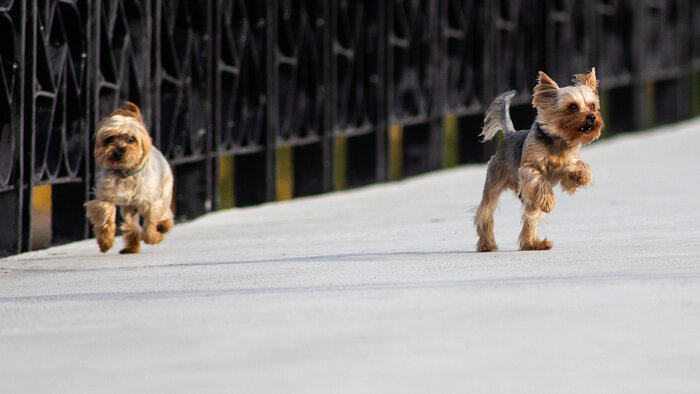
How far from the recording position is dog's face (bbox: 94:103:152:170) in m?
11.0

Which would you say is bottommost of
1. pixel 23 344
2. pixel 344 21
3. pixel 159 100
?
pixel 23 344

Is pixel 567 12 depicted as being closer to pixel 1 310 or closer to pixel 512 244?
pixel 512 244

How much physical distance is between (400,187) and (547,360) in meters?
12.9

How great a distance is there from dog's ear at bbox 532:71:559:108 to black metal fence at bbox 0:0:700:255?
4349 millimetres

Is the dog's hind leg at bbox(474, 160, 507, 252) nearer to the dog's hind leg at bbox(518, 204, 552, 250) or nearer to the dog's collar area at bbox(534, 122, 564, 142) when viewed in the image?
Answer: the dog's hind leg at bbox(518, 204, 552, 250)

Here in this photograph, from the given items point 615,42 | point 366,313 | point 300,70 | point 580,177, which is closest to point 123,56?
point 300,70

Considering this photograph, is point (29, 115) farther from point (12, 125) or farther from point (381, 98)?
point (381, 98)

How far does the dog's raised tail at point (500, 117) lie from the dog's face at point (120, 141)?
2.70 metres

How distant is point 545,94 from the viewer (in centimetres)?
970

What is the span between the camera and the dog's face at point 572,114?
30.9 feet

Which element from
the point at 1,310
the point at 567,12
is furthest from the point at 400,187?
the point at 1,310

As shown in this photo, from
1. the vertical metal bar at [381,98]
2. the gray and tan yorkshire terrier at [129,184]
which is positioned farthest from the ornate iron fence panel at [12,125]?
the vertical metal bar at [381,98]

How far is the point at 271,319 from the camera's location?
7020 mm

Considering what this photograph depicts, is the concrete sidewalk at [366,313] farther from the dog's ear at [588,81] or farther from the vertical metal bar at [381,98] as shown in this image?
the vertical metal bar at [381,98]
